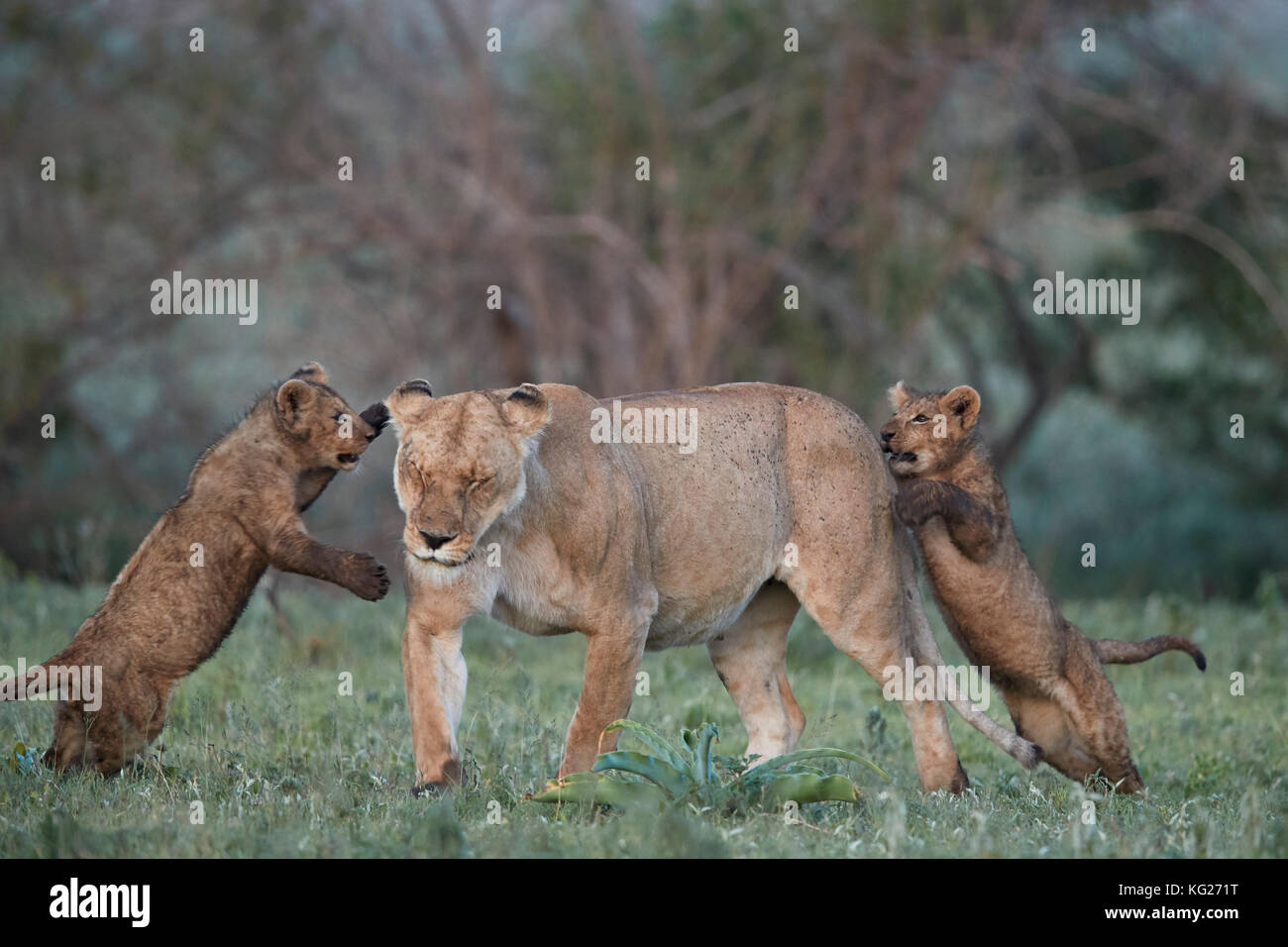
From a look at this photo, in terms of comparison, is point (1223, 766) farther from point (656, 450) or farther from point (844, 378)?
point (844, 378)

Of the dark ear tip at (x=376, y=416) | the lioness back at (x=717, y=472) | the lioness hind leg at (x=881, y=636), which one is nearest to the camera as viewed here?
the lioness back at (x=717, y=472)


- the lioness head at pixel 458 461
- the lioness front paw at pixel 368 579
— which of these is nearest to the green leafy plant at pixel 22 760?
the lioness front paw at pixel 368 579

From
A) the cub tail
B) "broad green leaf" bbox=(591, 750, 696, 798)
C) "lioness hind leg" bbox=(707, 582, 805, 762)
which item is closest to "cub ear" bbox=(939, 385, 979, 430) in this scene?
"lioness hind leg" bbox=(707, 582, 805, 762)

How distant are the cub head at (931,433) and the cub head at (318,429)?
2297 mm

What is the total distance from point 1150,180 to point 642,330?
5025mm

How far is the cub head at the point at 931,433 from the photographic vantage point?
7211mm

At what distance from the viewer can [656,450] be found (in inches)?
262

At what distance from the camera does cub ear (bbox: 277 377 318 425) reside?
6.72 metres

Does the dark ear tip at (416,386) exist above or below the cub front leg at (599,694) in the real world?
above

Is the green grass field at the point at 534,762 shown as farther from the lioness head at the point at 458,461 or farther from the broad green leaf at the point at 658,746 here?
the lioness head at the point at 458,461

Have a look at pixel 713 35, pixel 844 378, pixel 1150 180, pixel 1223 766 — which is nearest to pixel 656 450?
pixel 1223 766

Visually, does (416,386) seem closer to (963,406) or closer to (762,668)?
(762,668)

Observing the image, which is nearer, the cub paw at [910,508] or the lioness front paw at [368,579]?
the lioness front paw at [368,579]

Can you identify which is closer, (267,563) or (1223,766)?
(267,563)
